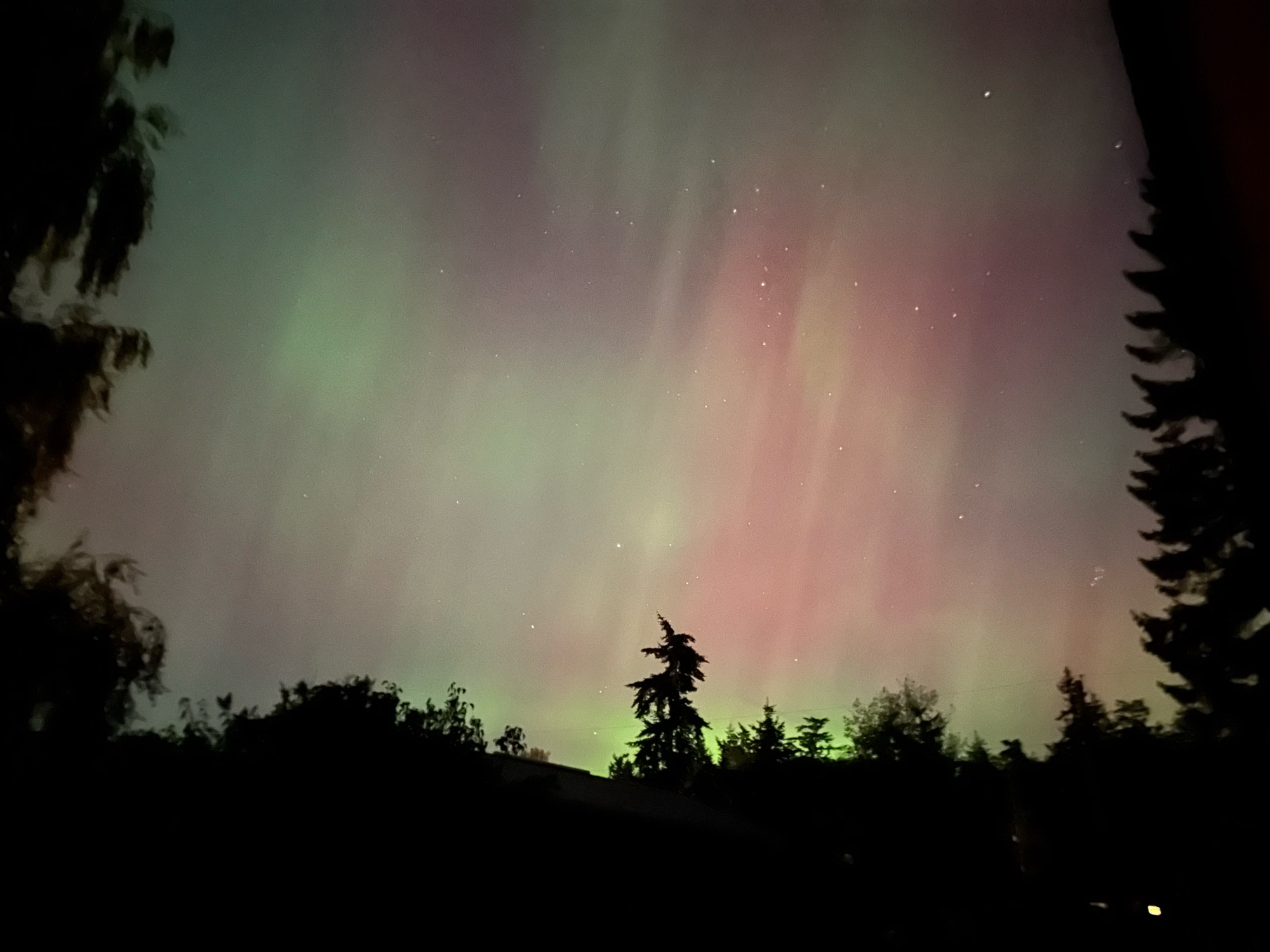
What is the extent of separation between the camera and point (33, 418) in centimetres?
938

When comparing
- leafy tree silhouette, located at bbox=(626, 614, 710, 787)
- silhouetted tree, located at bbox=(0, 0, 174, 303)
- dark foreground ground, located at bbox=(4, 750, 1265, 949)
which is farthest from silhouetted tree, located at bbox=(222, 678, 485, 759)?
leafy tree silhouette, located at bbox=(626, 614, 710, 787)

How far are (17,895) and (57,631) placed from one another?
3861 mm

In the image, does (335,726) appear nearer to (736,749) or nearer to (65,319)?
(65,319)

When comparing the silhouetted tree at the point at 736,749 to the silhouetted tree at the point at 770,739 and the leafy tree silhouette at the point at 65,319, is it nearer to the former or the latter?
the silhouetted tree at the point at 770,739

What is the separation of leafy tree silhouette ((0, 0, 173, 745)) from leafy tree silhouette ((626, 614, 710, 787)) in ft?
151

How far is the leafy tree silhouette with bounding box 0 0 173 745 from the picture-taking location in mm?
8312

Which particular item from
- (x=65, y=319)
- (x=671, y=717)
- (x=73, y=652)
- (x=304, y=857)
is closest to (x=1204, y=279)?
(x=304, y=857)

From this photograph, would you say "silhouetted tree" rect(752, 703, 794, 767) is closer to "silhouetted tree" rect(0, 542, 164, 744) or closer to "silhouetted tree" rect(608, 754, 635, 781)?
"silhouetted tree" rect(608, 754, 635, 781)

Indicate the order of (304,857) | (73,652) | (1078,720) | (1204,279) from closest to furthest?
(1204,279) → (304,857) → (73,652) → (1078,720)

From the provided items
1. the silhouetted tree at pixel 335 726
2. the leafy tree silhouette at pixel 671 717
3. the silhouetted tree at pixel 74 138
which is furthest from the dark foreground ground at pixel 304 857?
the leafy tree silhouette at pixel 671 717

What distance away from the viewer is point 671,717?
5228 cm

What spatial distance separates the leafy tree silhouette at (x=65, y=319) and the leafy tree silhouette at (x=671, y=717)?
4594cm

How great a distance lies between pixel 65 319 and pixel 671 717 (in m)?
47.5

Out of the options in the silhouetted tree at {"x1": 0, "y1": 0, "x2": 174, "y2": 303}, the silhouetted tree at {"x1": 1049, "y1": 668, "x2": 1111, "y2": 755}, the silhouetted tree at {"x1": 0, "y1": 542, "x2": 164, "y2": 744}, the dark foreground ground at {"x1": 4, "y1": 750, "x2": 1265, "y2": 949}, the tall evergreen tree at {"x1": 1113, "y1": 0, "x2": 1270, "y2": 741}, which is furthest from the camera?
the silhouetted tree at {"x1": 1049, "y1": 668, "x2": 1111, "y2": 755}
